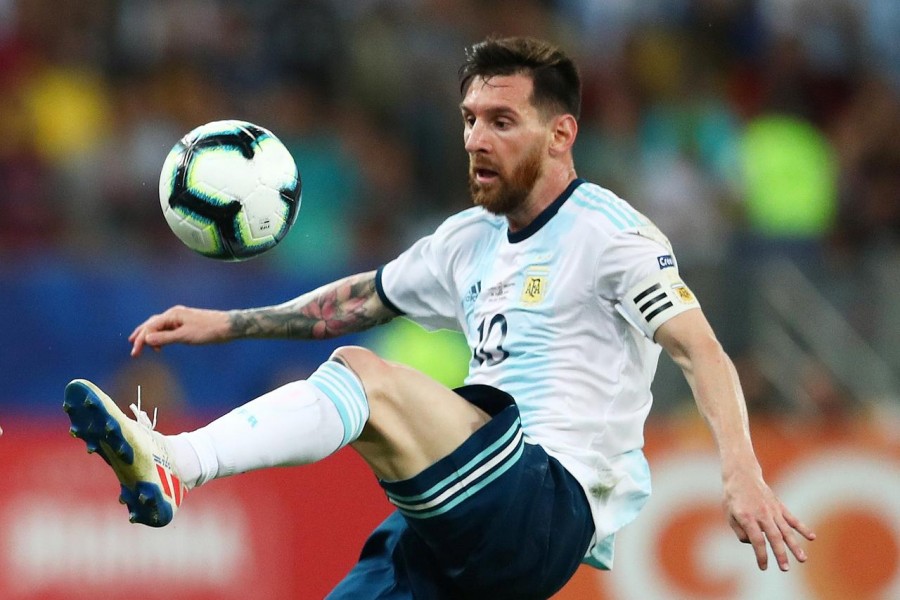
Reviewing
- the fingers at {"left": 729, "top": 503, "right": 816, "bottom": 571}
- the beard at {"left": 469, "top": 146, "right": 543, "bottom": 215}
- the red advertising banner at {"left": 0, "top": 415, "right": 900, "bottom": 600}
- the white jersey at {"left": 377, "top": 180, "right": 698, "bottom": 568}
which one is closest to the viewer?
the fingers at {"left": 729, "top": 503, "right": 816, "bottom": 571}

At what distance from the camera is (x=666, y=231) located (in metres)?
9.88

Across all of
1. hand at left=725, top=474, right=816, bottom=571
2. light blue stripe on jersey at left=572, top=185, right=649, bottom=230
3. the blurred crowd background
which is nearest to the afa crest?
light blue stripe on jersey at left=572, top=185, right=649, bottom=230

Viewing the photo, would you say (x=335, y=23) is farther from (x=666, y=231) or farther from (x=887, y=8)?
(x=887, y=8)

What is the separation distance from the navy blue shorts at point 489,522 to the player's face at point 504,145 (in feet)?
2.59

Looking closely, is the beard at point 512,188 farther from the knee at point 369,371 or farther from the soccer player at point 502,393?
the knee at point 369,371

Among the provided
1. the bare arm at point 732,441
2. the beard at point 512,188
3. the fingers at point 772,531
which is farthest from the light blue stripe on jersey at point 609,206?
the fingers at point 772,531

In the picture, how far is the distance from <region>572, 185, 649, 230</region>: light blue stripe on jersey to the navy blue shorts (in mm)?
741

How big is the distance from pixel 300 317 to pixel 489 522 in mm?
1334


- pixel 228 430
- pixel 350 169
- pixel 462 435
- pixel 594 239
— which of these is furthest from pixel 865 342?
pixel 228 430

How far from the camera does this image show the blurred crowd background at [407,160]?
8922mm

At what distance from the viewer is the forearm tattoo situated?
554 cm

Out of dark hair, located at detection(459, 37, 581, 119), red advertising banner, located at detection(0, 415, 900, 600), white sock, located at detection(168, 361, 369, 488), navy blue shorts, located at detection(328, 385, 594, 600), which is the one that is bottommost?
red advertising banner, located at detection(0, 415, 900, 600)

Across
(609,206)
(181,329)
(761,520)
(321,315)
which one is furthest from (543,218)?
(761,520)

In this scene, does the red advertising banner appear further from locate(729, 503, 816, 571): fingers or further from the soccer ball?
locate(729, 503, 816, 571): fingers
